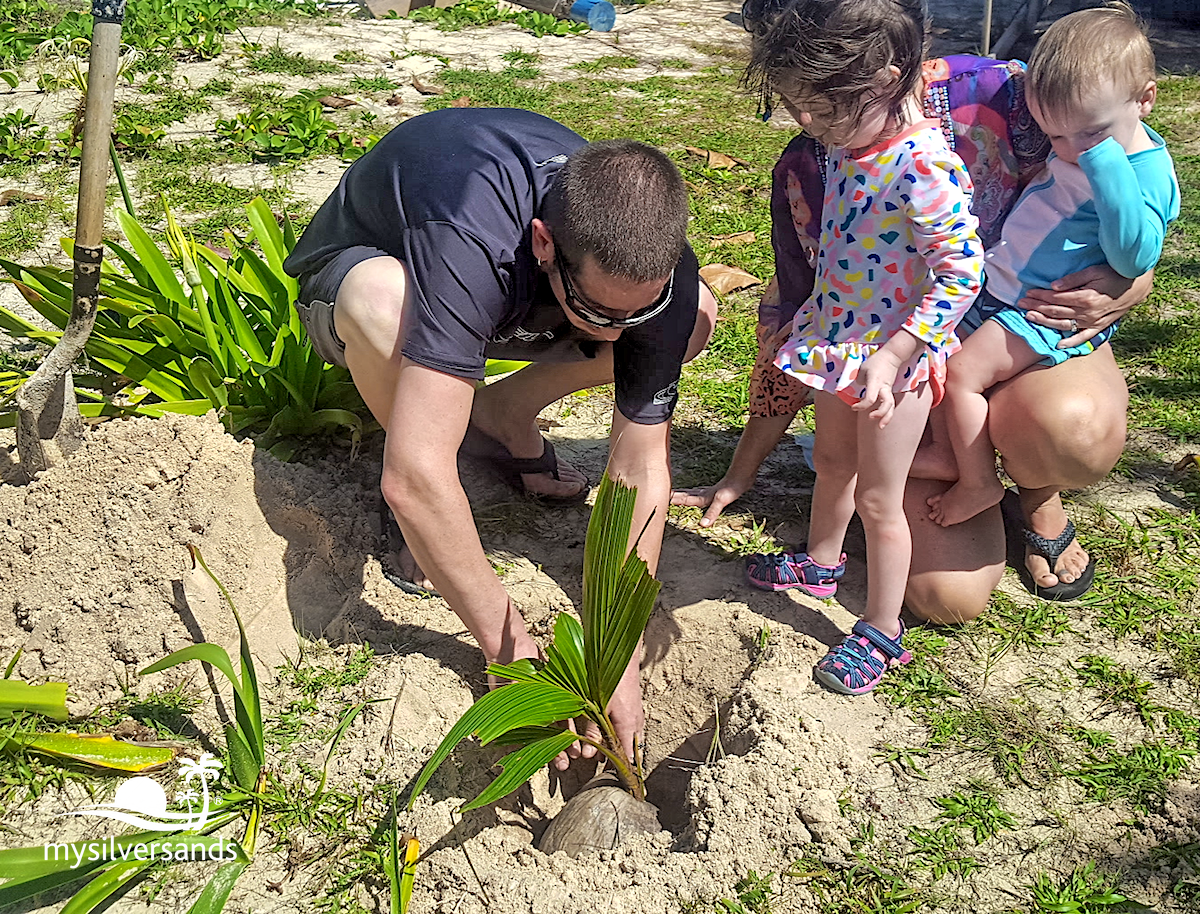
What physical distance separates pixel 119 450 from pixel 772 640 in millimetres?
1648

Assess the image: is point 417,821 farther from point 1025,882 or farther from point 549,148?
point 549,148

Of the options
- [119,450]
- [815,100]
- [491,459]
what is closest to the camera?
[815,100]

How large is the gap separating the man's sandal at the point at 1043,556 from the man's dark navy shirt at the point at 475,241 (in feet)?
3.39

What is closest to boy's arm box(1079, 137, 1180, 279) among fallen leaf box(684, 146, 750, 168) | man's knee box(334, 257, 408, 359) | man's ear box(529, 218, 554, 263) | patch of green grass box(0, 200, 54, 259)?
man's ear box(529, 218, 554, 263)

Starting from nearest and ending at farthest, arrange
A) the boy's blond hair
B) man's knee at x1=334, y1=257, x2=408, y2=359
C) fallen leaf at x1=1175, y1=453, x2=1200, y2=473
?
the boy's blond hair, man's knee at x1=334, y1=257, x2=408, y2=359, fallen leaf at x1=1175, y1=453, x2=1200, y2=473

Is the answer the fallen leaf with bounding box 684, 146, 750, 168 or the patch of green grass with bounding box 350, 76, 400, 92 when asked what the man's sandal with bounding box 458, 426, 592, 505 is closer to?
the fallen leaf with bounding box 684, 146, 750, 168

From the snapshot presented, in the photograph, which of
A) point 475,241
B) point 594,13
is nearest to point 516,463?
point 475,241

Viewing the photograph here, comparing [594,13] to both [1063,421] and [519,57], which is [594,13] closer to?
[519,57]

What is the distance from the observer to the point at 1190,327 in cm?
391

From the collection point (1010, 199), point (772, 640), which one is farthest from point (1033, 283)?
point (772, 640)

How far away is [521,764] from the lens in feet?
6.24

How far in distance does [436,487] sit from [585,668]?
1.52 ft

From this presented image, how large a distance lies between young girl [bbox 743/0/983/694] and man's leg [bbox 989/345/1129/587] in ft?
0.67

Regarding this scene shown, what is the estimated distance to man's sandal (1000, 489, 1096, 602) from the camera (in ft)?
8.56
